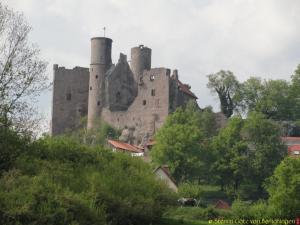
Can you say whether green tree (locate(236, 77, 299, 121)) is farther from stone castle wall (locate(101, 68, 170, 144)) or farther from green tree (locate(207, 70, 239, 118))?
stone castle wall (locate(101, 68, 170, 144))

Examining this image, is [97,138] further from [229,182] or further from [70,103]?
[229,182]

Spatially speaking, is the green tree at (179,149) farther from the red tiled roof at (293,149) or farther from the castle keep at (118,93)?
the red tiled roof at (293,149)

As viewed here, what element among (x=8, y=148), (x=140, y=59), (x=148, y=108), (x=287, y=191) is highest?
(x=140, y=59)

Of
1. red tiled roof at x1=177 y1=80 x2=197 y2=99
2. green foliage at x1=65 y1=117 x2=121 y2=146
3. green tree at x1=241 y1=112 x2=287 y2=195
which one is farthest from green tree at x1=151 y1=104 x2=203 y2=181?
red tiled roof at x1=177 y1=80 x2=197 y2=99

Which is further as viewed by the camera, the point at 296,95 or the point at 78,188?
the point at 296,95

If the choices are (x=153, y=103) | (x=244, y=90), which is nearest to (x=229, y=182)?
(x=153, y=103)

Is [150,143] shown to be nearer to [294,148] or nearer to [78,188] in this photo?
[294,148]

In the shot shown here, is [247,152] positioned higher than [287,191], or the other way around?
[247,152]

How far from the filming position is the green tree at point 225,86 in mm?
84625

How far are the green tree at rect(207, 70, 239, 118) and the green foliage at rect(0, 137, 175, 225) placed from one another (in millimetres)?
52663

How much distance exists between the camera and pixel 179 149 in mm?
64562

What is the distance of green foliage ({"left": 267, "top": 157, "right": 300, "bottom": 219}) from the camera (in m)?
45.8

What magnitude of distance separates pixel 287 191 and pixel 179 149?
17.3 metres

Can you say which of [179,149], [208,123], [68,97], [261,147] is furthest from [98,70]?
[261,147]
